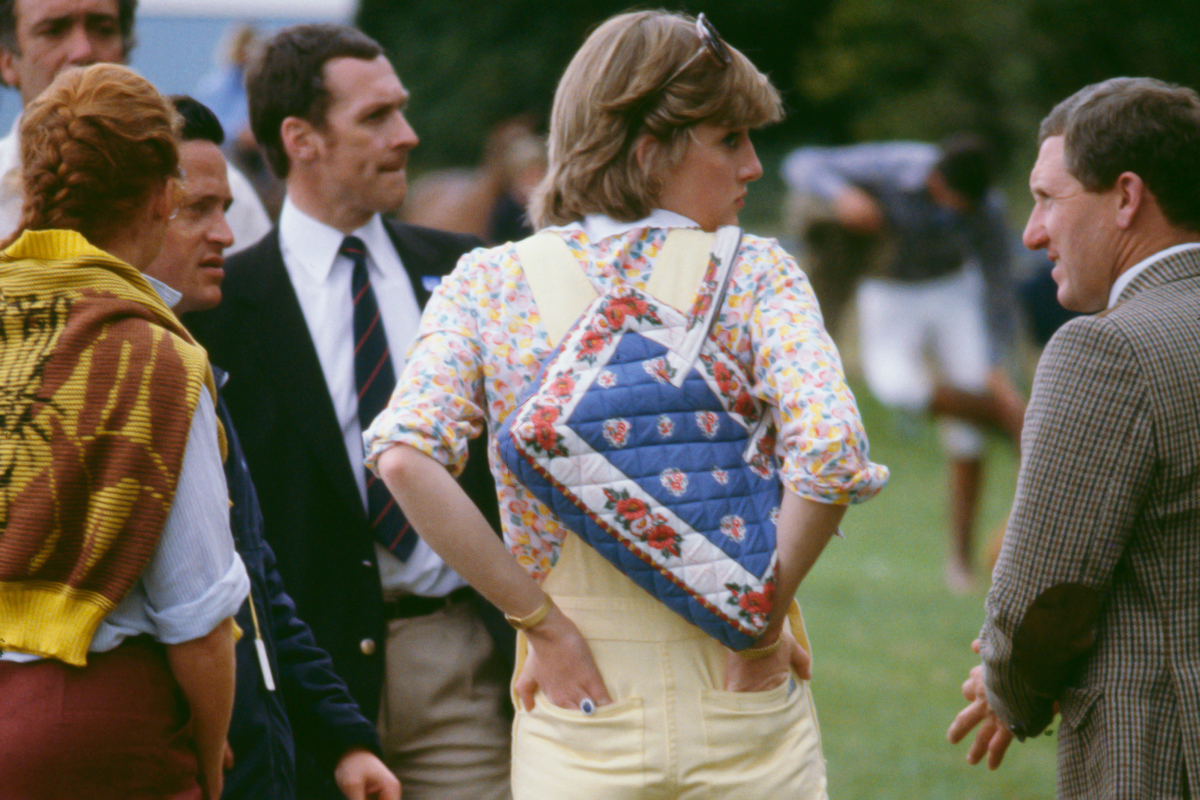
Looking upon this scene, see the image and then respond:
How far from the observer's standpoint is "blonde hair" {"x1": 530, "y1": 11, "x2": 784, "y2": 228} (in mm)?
2252

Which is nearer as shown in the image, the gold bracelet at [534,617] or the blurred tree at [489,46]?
the gold bracelet at [534,617]

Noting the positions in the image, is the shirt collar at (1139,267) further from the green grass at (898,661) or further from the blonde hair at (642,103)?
the green grass at (898,661)

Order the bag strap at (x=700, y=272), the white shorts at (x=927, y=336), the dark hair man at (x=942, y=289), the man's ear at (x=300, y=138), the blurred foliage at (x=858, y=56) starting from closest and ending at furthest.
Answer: the bag strap at (x=700, y=272), the man's ear at (x=300, y=138), the dark hair man at (x=942, y=289), the white shorts at (x=927, y=336), the blurred foliage at (x=858, y=56)

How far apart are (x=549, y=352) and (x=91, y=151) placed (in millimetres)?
772

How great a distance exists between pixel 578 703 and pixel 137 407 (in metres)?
0.86

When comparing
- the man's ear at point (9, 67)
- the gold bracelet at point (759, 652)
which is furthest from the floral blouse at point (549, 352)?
the man's ear at point (9, 67)

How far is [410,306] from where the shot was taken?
3.25 m

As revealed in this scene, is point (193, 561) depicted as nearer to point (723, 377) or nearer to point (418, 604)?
point (723, 377)

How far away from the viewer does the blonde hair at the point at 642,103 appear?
2.25m

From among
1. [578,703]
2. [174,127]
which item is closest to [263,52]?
[174,127]

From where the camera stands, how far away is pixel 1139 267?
233 cm

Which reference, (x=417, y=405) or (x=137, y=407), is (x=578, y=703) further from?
(x=137, y=407)

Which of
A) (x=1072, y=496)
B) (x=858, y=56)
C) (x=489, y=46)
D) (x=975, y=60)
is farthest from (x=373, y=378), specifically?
(x=489, y=46)

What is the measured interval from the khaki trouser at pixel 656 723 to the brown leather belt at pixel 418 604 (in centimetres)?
87
